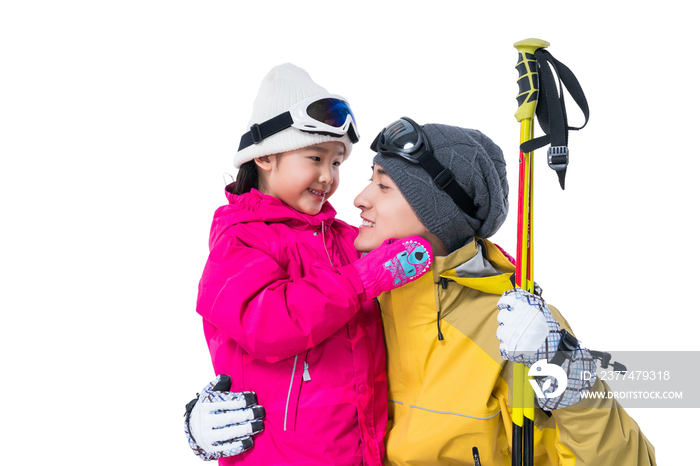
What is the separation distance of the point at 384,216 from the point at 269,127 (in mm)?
686

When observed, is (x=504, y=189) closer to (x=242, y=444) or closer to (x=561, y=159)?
(x=561, y=159)

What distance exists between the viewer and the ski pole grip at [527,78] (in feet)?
6.29

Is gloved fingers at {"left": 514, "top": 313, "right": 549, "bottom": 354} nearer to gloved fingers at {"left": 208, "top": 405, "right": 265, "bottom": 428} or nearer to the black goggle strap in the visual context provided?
the black goggle strap

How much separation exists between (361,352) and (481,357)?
0.49m

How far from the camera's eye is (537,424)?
7.29ft

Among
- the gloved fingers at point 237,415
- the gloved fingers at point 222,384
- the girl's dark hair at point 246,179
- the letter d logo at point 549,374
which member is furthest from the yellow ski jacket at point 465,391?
the girl's dark hair at point 246,179

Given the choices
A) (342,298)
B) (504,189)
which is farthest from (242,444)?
(504,189)

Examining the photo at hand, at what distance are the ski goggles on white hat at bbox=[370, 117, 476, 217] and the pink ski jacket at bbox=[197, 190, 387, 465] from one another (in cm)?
50

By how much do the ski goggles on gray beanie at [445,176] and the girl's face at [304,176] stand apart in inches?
12.8

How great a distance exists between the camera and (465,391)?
2.21 metres

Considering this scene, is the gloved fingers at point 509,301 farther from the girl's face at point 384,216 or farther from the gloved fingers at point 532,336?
the girl's face at point 384,216

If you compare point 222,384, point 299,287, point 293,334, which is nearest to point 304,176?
point 299,287

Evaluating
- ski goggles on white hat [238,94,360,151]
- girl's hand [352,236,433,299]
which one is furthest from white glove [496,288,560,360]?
ski goggles on white hat [238,94,360,151]

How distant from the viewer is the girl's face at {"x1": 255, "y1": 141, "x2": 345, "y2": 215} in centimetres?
247
